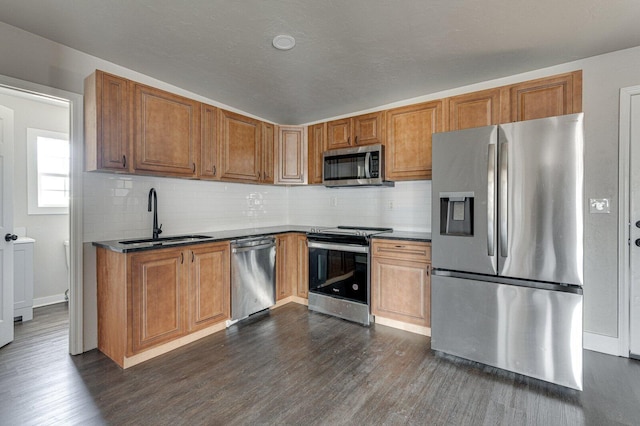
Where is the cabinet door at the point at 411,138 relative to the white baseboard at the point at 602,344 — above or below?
above

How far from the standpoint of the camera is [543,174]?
2.10 m

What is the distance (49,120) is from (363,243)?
13.6 feet

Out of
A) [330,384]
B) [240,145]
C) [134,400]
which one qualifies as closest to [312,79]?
[240,145]

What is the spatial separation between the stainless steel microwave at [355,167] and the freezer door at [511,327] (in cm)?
133

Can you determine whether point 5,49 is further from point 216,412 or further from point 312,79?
point 216,412

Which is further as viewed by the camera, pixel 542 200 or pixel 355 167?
pixel 355 167

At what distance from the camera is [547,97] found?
8.35 ft

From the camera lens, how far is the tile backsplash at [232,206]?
2717 millimetres

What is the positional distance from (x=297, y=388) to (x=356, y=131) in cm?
272

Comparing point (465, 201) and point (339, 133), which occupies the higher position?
point (339, 133)

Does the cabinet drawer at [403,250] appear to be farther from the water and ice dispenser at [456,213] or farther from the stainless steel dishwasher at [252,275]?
the stainless steel dishwasher at [252,275]

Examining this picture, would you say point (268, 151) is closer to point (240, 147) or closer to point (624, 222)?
point (240, 147)

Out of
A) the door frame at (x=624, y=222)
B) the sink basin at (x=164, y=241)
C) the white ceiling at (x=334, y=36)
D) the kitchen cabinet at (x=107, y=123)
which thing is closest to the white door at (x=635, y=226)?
the door frame at (x=624, y=222)

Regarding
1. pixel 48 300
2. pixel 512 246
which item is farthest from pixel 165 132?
pixel 512 246
